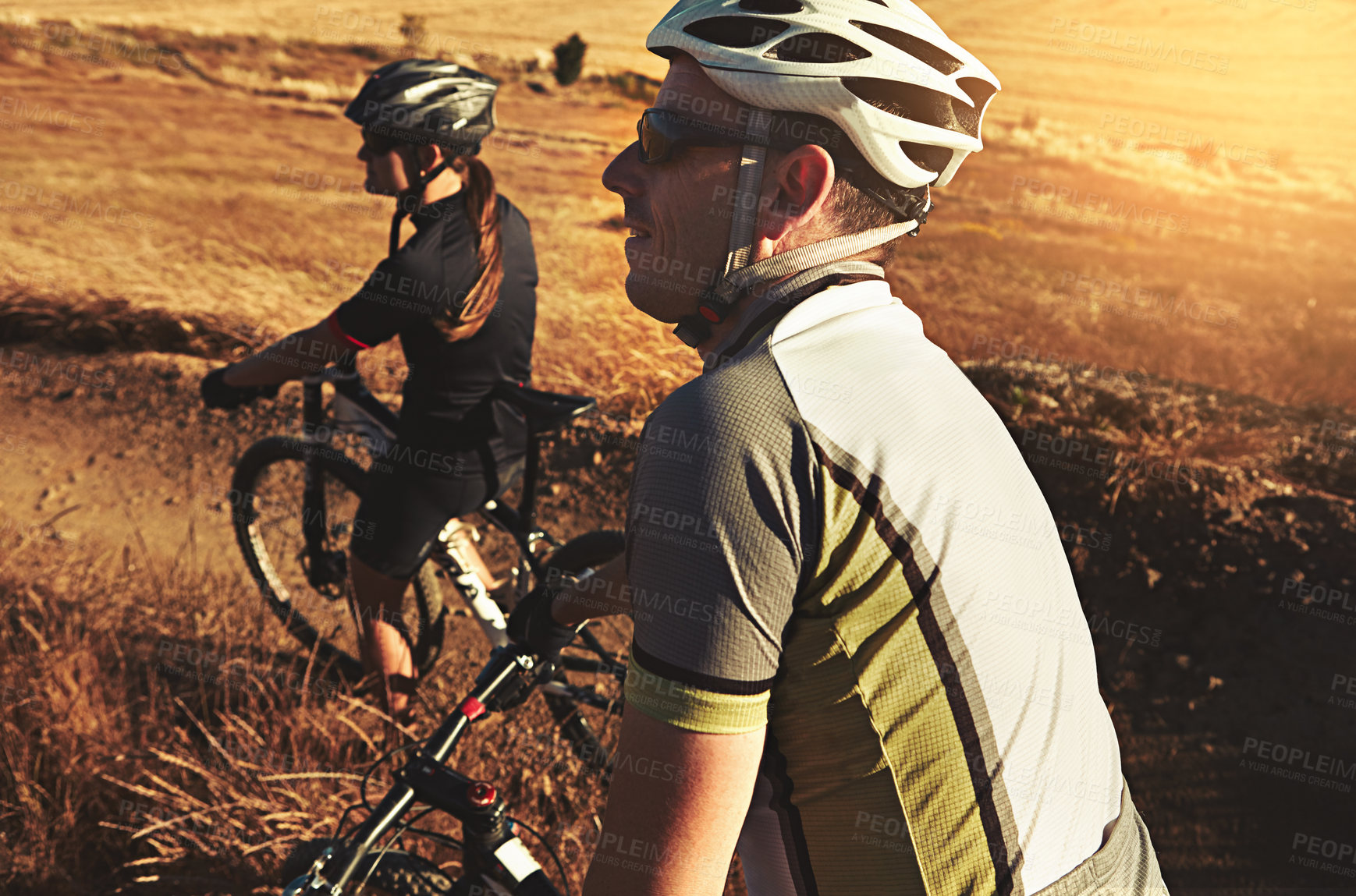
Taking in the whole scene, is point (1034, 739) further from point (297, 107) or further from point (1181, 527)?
point (297, 107)

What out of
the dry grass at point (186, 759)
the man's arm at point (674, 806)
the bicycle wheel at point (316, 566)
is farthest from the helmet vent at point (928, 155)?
the bicycle wheel at point (316, 566)

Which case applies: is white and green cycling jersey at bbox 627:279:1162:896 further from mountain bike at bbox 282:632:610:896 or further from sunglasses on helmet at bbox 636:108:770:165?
mountain bike at bbox 282:632:610:896

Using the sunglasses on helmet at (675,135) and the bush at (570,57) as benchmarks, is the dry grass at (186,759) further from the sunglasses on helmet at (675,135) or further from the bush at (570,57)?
the bush at (570,57)

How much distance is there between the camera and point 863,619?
1160 mm

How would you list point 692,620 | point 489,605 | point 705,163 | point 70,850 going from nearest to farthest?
point 692,620 < point 705,163 < point 70,850 < point 489,605

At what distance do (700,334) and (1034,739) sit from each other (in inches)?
34.3

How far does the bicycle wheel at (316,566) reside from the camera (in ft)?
13.3

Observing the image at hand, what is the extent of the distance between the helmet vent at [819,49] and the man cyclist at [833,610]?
18 centimetres

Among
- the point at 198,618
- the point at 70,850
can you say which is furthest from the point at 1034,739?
the point at 198,618

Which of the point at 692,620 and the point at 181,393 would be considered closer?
the point at 692,620

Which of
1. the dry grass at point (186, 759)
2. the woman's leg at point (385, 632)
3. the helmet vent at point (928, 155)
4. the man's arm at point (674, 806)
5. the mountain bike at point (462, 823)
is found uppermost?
the helmet vent at point (928, 155)

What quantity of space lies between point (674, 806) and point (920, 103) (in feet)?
4.47

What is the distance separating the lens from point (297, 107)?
17.1 metres

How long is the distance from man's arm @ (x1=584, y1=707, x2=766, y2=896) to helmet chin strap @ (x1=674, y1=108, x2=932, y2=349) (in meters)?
0.70
